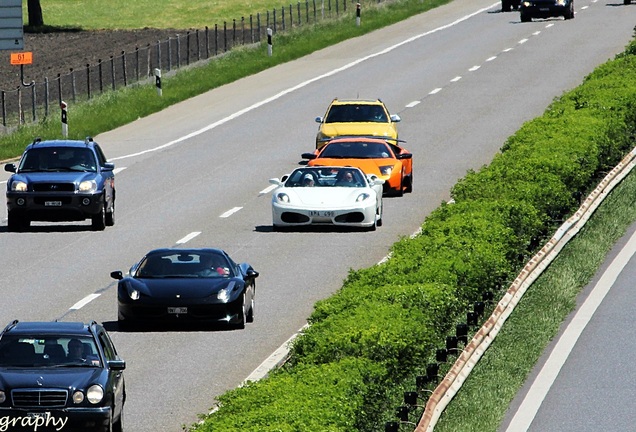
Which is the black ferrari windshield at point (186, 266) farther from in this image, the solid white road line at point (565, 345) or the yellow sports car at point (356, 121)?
the yellow sports car at point (356, 121)

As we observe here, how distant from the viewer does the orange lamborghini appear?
116ft

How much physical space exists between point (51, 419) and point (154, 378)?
12.2 feet

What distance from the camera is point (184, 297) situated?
21766 millimetres

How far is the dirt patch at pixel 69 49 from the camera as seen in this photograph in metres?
66.7

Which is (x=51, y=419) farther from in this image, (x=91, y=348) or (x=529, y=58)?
(x=529, y=58)

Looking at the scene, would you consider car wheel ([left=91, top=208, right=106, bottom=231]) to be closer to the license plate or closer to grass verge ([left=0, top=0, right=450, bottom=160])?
the license plate

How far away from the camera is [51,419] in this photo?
15.1 meters

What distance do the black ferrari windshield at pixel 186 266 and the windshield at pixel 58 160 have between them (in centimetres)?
972

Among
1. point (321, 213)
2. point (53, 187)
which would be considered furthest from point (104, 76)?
point (321, 213)

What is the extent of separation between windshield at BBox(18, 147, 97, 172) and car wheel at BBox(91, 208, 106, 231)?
1092 millimetres

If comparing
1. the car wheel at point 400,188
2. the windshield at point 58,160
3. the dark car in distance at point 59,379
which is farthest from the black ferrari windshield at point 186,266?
the car wheel at point 400,188

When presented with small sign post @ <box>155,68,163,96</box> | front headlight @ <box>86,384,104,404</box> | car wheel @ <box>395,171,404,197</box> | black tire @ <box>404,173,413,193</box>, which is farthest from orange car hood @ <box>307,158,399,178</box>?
front headlight @ <box>86,384,104,404</box>

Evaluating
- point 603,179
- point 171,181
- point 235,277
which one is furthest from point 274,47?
point 235,277

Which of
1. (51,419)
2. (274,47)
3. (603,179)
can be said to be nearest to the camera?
(51,419)
